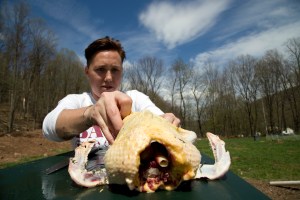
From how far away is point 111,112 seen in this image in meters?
1.66

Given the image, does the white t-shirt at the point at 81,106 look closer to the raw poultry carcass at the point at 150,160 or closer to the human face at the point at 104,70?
the human face at the point at 104,70

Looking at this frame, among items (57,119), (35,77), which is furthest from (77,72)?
(57,119)

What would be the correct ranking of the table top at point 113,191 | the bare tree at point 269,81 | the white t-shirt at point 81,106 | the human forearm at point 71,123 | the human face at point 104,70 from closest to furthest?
the table top at point 113,191 → the human forearm at point 71,123 → the white t-shirt at point 81,106 → the human face at point 104,70 → the bare tree at point 269,81

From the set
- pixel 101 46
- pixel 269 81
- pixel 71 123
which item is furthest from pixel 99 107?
pixel 269 81

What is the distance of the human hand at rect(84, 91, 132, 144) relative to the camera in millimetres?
1663

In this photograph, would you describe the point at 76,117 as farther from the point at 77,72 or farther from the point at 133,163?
the point at 77,72

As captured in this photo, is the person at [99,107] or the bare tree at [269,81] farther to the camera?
the bare tree at [269,81]

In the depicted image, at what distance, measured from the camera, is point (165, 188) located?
1.30 meters

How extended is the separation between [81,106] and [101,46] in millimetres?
821

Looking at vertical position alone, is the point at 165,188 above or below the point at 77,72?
below

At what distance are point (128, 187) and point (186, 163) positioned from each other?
322 millimetres

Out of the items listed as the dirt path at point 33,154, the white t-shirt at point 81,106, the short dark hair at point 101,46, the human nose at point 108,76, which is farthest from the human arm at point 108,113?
the dirt path at point 33,154

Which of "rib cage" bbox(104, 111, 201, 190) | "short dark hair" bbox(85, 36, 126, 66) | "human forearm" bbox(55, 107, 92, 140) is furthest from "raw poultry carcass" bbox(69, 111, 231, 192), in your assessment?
"short dark hair" bbox(85, 36, 126, 66)

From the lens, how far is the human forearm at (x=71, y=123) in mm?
2062
